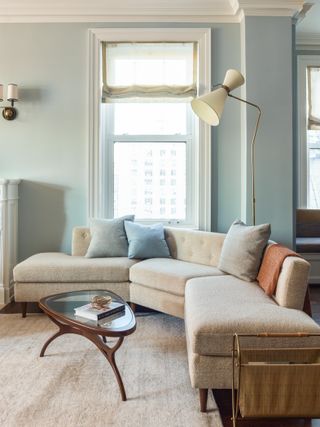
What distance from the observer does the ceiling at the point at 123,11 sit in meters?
Result: 3.44

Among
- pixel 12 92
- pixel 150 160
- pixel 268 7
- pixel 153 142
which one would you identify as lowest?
pixel 150 160

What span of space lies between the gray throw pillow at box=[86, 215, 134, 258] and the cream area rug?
76cm

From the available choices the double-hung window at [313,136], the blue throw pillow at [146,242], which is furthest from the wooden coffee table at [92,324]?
the double-hung window at [313,136]

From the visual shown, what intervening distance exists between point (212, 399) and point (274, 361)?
0.48 metres

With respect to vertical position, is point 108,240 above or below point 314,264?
above

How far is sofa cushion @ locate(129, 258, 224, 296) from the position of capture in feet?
8.64

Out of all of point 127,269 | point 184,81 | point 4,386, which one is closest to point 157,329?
point 127,269

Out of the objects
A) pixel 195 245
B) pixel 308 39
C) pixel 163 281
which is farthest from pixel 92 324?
pixel 308 39

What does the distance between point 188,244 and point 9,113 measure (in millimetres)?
2231

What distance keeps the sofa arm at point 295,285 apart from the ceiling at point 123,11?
8.54 ft

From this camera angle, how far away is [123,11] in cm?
350

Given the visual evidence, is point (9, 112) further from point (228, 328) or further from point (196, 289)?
point (228, 328)

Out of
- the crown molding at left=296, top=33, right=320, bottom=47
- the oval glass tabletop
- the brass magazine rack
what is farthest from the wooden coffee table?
the crown molding at left=296, top=33, right=320, bottom=47

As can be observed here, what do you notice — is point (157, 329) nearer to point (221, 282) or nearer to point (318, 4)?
point (221, 282)
